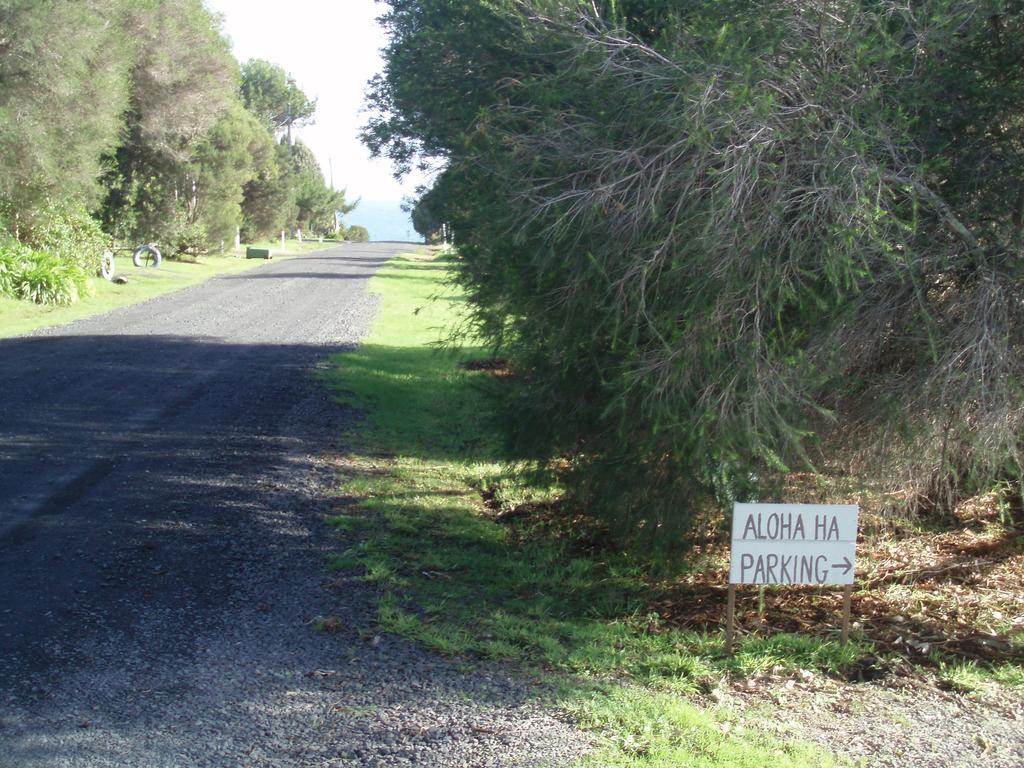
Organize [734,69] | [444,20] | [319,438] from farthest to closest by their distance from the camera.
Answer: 1. [319,438]
2. [444,20]
3. [734,69]

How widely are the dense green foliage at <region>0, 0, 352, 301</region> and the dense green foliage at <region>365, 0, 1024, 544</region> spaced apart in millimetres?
19441

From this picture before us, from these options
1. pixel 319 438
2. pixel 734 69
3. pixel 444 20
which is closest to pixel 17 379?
pixel 319 438

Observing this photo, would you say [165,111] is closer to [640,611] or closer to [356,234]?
[640,611]

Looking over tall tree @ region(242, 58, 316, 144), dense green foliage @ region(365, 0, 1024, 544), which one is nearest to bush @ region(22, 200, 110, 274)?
dense green foliage @ region(365, 0, 1024, 544)

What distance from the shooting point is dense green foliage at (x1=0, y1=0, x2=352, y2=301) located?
2255 centimetres

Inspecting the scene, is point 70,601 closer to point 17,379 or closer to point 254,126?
point 17,379

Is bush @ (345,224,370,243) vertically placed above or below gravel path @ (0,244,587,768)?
above

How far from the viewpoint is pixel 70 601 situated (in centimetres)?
608

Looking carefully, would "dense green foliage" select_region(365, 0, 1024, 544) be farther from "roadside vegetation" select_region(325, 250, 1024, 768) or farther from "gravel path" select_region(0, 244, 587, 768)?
"gravel path" select_region(0, 244, 587, 768)

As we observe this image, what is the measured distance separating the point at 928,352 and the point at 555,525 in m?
4.01

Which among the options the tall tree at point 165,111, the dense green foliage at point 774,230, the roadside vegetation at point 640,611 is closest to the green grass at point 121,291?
the tall tree at point 165,111

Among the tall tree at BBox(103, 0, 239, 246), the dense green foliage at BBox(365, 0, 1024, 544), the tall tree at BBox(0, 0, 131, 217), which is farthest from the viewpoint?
the tall tree at BBox(103, 0, 239, 246)

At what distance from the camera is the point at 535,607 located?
6750 mm

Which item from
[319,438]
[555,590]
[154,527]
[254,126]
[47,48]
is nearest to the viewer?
[555,590]
